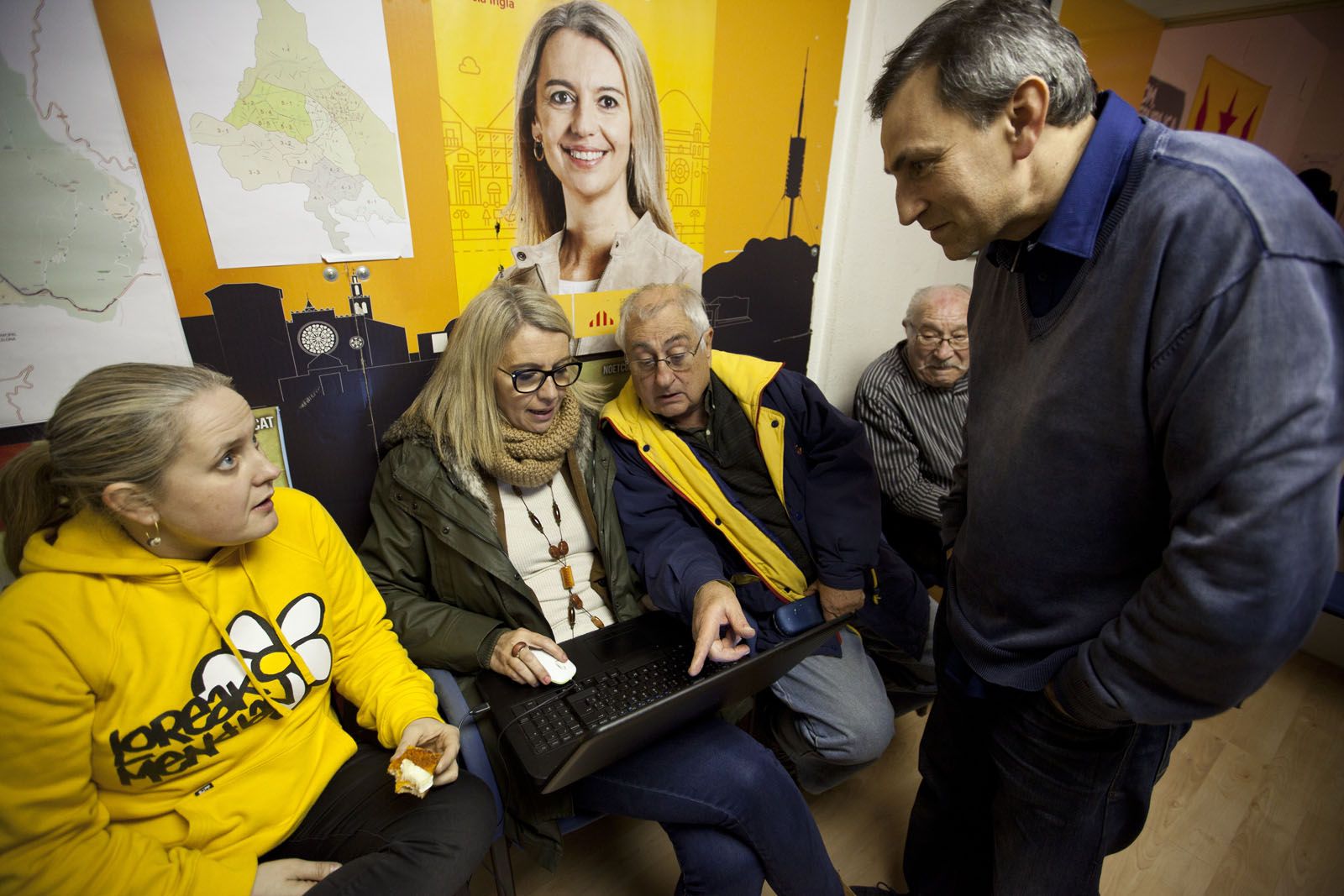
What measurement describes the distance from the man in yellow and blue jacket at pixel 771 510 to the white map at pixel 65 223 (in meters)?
1.02

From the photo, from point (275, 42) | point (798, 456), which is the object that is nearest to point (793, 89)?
point (798, 456)

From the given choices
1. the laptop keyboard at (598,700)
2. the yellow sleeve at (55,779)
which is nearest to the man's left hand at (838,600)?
the laptop keyboard at (598,700)

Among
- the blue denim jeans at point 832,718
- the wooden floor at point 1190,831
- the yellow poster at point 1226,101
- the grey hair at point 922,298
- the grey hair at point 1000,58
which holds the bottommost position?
the wooden floor at point 1190,831

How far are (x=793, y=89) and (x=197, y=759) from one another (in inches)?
88.3

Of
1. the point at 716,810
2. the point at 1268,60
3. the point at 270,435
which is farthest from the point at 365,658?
the point at 1268,60

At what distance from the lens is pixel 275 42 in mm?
1168

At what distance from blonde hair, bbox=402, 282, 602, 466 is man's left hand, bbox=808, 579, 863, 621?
0.95 metres

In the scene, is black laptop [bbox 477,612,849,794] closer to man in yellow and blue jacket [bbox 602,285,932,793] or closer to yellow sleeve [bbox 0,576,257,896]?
man in yellow and blue jacket [bbox 602,285,932,793]

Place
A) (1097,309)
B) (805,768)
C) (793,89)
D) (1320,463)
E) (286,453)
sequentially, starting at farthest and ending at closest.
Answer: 1. (793,89)
2. (805,768)
3. (286,453)
4. (1097,309)
5. (1320,463)

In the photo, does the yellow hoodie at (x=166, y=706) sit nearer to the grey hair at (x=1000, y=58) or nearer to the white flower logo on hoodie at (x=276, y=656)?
the white flower logo on hoodie at (x=276, y=656)

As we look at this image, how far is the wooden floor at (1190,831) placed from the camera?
1.60 meters

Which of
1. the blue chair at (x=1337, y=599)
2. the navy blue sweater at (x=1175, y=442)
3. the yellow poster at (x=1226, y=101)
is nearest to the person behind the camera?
the navy blue sweater at (x=1175, y=442)

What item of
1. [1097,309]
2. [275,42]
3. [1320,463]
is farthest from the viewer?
[275,42]

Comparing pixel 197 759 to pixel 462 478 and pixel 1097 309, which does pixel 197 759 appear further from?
pixel 1097 309
